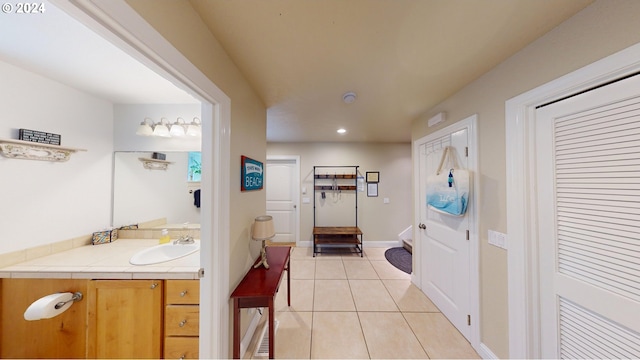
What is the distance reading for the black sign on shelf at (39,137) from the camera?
1.42 m

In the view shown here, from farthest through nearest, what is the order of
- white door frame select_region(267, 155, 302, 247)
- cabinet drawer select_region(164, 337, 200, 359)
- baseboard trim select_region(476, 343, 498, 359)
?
1. white door frame select_region(267, 155, 302, 247)
2. baseboard trim select_region(476, 343, 498, 359)
3. cabinet drawer select_region(164, 337, 200, 359)

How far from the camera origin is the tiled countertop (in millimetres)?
1271

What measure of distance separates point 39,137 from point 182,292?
5.49 feet

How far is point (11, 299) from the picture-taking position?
4.33ft

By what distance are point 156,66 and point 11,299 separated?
2.03 metres

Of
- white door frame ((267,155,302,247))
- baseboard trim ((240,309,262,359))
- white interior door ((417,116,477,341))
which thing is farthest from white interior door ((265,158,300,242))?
white interior door ((417,116,477,341))

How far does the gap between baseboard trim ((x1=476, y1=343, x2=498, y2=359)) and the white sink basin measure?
258cm

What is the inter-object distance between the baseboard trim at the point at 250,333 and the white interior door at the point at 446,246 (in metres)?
1.97

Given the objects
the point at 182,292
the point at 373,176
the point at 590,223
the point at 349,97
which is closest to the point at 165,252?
the point at 182,292

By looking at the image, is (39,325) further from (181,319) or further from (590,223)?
(590,223)

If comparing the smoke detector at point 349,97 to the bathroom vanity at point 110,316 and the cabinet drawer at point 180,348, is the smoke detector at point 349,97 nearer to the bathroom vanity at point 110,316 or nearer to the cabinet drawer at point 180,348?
the bathroom vanity at point 110,316

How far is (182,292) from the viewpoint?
53.4 inches

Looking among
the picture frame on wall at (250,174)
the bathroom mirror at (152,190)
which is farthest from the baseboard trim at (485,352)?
the bathroom mirror at (152,190)

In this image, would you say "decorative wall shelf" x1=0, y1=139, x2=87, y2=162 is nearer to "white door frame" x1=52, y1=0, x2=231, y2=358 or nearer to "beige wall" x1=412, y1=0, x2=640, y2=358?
"white door frame" x1=52, y1=0, x2=231, y2=358
